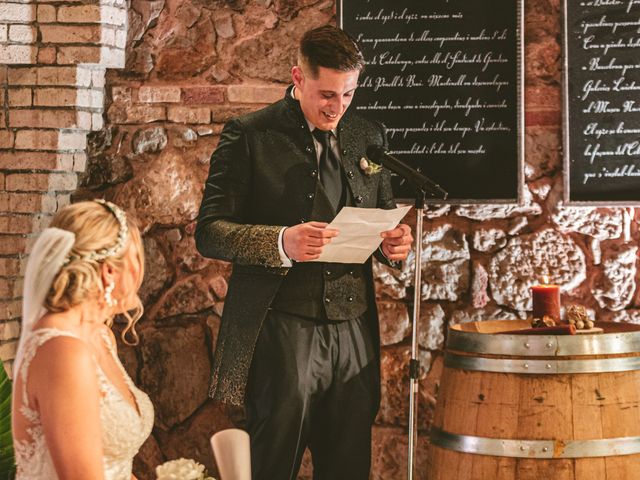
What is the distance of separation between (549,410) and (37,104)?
2.40 m

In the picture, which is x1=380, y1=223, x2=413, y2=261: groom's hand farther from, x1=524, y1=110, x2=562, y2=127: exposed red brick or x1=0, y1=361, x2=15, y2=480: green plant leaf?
x1=0, y1=361, x2=15, y2=480: green plant leaf

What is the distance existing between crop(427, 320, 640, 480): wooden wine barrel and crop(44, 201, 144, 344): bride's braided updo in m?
1.21

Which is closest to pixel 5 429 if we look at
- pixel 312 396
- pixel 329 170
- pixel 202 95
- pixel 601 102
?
pixel 312 396

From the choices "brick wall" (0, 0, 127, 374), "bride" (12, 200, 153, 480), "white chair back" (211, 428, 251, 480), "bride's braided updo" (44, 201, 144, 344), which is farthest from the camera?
"brick wall" (0, 0, 127, 374)

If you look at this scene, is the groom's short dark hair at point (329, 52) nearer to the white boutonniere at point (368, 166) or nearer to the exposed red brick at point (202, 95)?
the white boutonniere at point (368, 166)

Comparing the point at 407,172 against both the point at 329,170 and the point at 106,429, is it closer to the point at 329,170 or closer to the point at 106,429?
the point at 329,170

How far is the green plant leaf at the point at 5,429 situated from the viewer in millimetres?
2801

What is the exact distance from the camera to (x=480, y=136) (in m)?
3.61

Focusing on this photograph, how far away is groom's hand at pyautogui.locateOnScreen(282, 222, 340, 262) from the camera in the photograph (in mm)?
2572

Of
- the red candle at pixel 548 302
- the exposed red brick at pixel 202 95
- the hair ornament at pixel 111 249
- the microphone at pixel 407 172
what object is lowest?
the red candle at pixel 548 302

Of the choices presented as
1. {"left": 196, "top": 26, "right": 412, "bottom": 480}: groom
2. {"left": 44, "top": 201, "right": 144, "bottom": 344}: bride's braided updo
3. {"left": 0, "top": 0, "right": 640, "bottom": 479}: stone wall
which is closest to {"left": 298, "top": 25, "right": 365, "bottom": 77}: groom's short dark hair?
{"left": 196, "top": 26, "right": 412, "bottom": 480}: groom

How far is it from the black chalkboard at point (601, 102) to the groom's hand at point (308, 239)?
4.51 feet

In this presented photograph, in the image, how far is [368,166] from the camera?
290 centimetres

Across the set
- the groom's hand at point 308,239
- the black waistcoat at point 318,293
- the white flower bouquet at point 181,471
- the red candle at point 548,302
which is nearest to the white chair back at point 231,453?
the white flower bouquet at point 181,471
